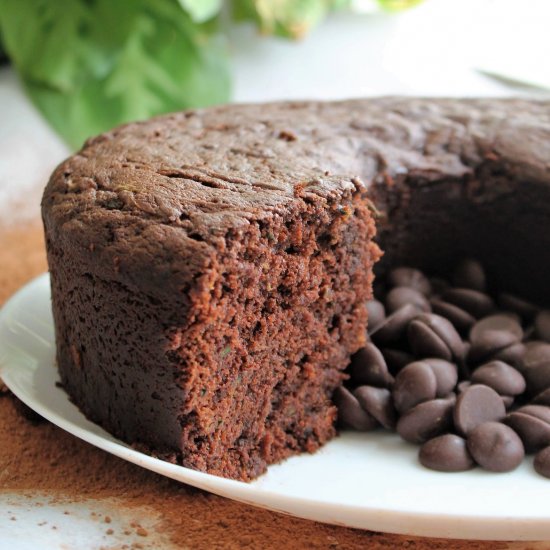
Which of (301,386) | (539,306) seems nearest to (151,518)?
(301,386)

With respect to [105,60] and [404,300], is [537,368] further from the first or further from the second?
[105,60]

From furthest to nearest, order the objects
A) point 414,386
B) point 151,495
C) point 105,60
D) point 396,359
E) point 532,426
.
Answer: point 105,60
point 396,359
point 414,386
point 532,426
point 151,495

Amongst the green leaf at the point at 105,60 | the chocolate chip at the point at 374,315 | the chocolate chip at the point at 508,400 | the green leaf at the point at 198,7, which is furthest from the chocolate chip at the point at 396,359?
the green leaf at the point at 105,60

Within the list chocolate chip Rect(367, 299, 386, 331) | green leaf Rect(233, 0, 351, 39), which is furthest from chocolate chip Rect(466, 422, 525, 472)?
green leaf Rect(233, 0, 351, 39)

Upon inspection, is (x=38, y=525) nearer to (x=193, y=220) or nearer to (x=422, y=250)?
(x=193, y=220)

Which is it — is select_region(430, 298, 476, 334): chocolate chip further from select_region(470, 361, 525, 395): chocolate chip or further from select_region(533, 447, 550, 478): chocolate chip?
Answer: select_region(533, 447, 550, 478): chocolate chip

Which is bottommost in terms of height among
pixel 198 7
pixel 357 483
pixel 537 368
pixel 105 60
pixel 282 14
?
pixel 357 483

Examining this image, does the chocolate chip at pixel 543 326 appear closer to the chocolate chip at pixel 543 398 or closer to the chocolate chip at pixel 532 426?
the chocolate chip at pixel 543 398

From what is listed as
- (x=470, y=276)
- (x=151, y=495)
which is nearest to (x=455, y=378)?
(x=470, y=276)
